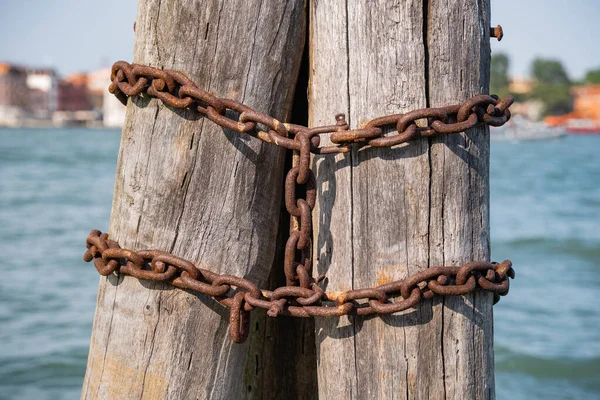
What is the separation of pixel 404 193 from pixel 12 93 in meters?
Answer: 109

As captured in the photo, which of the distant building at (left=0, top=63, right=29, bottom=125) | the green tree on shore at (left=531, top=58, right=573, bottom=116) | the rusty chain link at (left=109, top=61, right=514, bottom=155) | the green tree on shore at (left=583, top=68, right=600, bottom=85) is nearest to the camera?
the rusty chain link at (left=109, top=61, right=514, bottom=155)

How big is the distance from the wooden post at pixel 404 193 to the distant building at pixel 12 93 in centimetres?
10655

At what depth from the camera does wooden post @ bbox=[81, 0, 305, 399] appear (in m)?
1.86

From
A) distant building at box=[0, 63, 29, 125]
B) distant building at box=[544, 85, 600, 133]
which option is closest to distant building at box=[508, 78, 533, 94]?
distant building at box=[544, 85, 600, 133]

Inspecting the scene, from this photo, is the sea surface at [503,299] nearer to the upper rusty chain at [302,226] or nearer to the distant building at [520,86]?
the upper rusty chain at [302,226]

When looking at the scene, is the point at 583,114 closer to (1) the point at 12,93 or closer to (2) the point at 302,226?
A: (1) the point at 12,93

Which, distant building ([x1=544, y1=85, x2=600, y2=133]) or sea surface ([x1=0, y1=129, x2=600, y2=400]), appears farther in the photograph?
distant building ([x1=544, y1=85, x2=600, y2=133])

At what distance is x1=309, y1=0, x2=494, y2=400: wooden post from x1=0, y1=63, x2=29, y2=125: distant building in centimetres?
10655

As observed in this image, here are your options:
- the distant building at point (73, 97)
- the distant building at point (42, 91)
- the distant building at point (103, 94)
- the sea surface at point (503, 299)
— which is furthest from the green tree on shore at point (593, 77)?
the sea surface at point (503, 299)

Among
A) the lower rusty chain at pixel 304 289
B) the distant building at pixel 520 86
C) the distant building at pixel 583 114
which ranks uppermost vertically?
the distant building at pixel 520 86

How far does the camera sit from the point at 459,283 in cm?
181

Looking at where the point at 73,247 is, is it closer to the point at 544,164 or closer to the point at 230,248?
the point at 230,248

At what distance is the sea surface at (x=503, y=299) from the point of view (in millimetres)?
7895

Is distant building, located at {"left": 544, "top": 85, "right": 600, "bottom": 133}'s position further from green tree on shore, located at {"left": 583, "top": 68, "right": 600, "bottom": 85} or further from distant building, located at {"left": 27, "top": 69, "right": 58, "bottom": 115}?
distant building, located at {"left": 27, "top": 69, "right": 58, "bottom": 115}
